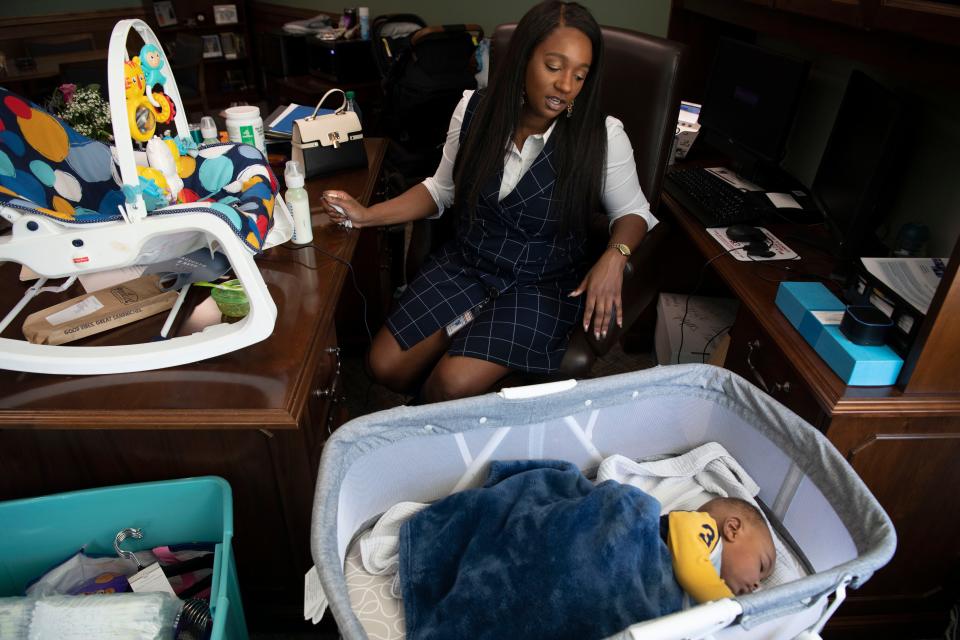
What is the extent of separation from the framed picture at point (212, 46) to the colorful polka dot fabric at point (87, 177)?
4.08 meters

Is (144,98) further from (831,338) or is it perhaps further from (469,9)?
(469,9)

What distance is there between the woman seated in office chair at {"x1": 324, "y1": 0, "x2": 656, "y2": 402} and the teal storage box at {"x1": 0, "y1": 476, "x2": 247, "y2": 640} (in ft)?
1.85

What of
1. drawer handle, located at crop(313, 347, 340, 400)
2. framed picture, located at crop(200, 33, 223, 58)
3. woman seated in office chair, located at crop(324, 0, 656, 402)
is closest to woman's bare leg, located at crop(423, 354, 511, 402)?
woman seated in office chair, located at crop(324, 0, 656, 402)

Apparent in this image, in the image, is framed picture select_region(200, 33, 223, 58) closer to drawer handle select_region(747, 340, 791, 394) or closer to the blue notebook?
the blue notebook

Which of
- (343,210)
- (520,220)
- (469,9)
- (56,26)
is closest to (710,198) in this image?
(520,220)

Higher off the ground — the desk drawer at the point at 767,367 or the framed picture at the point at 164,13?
the framed picture at the point at 164,13

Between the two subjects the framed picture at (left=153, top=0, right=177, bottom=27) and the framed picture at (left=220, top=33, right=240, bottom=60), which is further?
the framed picture at (left=220, top=33, right=240, bottom=60)

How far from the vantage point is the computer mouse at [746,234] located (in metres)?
1.62

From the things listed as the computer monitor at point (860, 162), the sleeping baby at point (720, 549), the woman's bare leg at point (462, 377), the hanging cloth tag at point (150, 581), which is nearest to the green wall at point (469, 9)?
the computer monitor at point (860, 162)

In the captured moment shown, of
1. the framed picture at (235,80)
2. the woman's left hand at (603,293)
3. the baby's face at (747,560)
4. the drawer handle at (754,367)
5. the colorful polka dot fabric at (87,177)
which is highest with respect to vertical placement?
the colorful polka dot fabric at (87,177)

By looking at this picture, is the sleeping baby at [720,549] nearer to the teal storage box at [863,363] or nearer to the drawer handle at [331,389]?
the teal storage box at [863,363]

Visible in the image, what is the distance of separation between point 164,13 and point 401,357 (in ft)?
13.8

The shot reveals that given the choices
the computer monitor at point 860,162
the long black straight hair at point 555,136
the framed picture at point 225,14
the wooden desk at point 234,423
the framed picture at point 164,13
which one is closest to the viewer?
the wooden desk at point 234,423

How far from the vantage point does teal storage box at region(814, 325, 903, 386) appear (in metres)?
1.12
